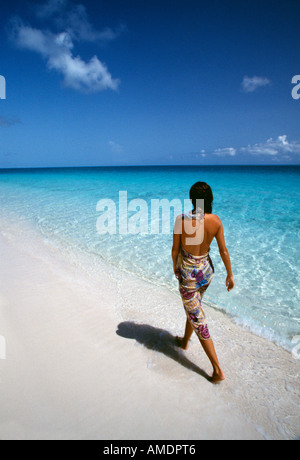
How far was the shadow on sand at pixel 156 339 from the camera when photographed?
250cm

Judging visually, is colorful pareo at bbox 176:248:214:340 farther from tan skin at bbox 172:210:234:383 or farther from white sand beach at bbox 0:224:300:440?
white sand beach at bbox 0:224:300:440

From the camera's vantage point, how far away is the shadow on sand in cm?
250

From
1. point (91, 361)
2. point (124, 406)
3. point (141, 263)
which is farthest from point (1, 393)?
point (141, 263)

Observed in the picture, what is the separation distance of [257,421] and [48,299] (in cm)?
300

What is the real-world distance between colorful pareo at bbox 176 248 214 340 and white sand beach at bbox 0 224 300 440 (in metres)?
0.62

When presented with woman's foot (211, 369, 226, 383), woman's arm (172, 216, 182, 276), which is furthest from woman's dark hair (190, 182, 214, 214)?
woman's foot (211, 369, 226, 383)

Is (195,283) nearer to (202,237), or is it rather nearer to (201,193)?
(202,237)

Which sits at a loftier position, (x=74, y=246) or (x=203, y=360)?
(x=74, y=246)

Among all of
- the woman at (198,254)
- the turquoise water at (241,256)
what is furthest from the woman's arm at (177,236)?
the turquoise water at (241,256)

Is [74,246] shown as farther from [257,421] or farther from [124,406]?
[257,421]

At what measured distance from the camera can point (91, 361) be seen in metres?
2.37

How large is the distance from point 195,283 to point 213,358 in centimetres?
77
